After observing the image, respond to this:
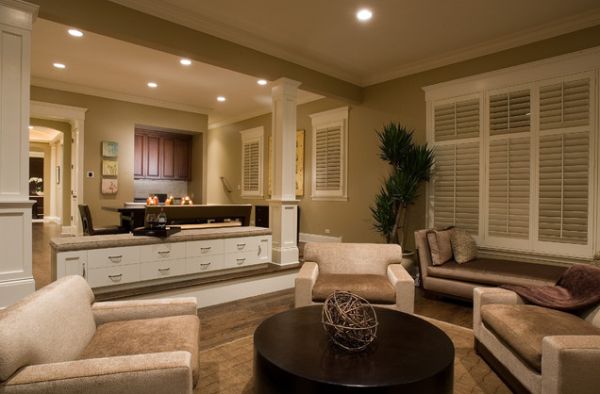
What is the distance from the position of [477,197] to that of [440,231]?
2.95 feet

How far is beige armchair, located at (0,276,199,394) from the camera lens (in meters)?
1.22

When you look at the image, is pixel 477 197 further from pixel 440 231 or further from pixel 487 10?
pixel 487 10

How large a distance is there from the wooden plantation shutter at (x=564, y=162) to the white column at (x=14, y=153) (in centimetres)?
510

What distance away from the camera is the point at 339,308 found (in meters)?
1.67

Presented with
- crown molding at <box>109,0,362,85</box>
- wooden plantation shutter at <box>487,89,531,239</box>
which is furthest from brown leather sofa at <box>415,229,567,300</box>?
crown molding at <box>109,0,362,85</box>

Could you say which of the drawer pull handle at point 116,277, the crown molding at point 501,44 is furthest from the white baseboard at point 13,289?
the crown molding at point 501,44

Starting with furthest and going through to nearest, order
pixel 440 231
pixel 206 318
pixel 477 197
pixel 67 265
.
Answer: pixel 477 197 → pixel 440 231 → pixel 206 318 → pixel 67 265

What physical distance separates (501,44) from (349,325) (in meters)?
4.26

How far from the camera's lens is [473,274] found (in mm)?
3645

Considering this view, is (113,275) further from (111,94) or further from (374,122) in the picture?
(111,94)

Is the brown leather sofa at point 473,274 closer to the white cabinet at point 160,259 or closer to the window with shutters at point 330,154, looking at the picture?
the white cabinet at point 160,259

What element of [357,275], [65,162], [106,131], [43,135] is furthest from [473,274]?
[43,135]

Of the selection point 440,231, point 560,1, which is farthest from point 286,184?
point 560,1

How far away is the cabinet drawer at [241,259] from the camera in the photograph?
13.1 feet
